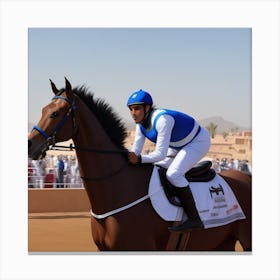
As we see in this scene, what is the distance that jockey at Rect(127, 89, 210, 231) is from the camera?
17.6 feet

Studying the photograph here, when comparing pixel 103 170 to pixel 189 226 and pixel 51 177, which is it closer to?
pixel 189 226

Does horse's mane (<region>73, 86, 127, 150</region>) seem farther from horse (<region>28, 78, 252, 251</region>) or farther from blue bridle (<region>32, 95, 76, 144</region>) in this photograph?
blue bridle (<region>32, 95, 76, 144</region>)

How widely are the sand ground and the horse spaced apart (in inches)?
117

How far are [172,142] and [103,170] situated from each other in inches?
32.0

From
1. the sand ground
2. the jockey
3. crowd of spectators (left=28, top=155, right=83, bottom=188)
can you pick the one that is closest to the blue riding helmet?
the jockey

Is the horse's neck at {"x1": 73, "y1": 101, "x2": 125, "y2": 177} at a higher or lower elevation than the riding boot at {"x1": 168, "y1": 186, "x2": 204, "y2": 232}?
higher

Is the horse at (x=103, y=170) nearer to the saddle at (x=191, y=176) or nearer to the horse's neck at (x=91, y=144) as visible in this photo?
the horse's neck at (x=91, y=144)

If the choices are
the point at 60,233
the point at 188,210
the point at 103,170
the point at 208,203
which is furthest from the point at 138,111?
the point at 60,233

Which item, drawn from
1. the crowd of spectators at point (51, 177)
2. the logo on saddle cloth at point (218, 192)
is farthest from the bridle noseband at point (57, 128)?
the crowd of spectators at point (51, 177)

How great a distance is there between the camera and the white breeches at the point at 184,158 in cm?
541

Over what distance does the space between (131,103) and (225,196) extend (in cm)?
147

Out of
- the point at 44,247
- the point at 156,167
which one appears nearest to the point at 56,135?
the point at 156,167

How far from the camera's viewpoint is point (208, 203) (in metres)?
5.73

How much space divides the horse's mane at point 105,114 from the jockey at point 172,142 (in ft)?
0.60
